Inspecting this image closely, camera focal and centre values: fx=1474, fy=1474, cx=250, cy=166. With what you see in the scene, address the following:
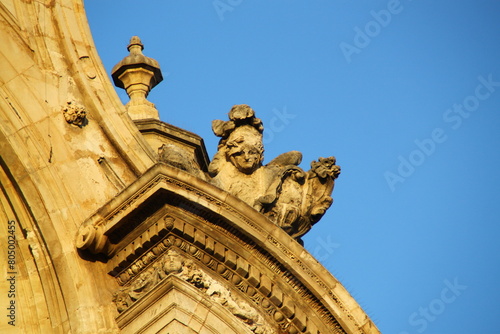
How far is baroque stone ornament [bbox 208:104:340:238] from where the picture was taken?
831 inches

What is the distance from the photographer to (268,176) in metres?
21.4

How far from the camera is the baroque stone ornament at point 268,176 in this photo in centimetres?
2111

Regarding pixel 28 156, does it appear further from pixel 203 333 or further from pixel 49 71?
pixel 203 333

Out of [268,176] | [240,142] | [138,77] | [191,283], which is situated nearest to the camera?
[191,283]

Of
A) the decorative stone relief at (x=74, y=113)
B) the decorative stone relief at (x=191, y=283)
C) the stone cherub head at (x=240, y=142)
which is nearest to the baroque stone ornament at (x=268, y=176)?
the stone cherub head at (x=240, y=142)

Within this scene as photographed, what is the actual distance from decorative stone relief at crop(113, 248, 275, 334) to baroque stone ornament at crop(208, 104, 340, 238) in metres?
1.62

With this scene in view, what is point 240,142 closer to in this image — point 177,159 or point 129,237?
point 177,159

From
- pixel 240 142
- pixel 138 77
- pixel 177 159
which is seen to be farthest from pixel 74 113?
pixel 138 77

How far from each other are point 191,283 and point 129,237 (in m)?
1.17

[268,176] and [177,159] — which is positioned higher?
[268,176]

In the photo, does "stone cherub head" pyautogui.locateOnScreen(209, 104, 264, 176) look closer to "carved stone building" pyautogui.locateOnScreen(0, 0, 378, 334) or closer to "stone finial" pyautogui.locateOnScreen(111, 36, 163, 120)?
"carved stone building" pyautogui.locateOnScreen(0, 0, 378, 334)

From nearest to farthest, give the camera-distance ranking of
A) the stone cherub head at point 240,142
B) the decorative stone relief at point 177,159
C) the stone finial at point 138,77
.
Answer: the decorative stone relief at point 177,159
the stone cherub head at point 240,142
the stone finial at point 138,77

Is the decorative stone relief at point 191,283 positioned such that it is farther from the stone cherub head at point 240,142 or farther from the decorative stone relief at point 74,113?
the decorative stone relief at point 74,113

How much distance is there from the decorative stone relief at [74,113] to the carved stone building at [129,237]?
0.07 ft
